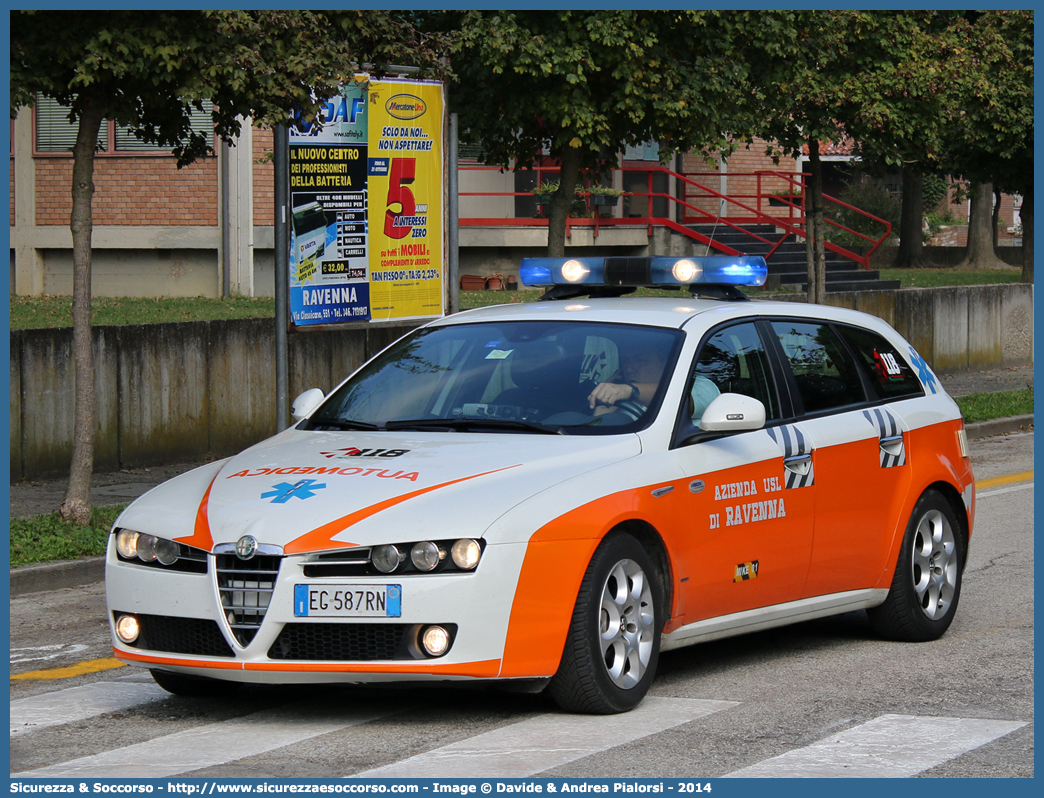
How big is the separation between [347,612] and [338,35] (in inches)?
262

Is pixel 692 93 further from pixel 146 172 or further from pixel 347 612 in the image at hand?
pixel 146 172

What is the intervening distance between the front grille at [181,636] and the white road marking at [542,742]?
3.04 ft

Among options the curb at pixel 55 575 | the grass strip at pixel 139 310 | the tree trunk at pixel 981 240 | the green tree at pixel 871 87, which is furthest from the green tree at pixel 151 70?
the tree trunk at pixel 981 240

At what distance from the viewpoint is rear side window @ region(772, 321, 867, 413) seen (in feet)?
24.4

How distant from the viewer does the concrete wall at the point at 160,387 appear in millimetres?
13039

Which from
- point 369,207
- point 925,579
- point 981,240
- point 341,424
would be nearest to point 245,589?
point 341,424

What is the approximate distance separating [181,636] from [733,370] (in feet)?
9.07

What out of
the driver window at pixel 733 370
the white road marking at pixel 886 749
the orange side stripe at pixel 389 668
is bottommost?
the white road marking at pixel 886 749

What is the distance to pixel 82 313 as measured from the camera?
35.0ft

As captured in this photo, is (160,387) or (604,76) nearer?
(160,387)

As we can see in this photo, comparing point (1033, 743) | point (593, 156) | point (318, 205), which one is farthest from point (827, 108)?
point (1033, 743)

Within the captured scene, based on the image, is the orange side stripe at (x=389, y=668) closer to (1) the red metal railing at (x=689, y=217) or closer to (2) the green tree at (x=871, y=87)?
(2) the green tree at (x=871, y=87)

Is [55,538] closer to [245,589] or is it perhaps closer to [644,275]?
[644,275]
